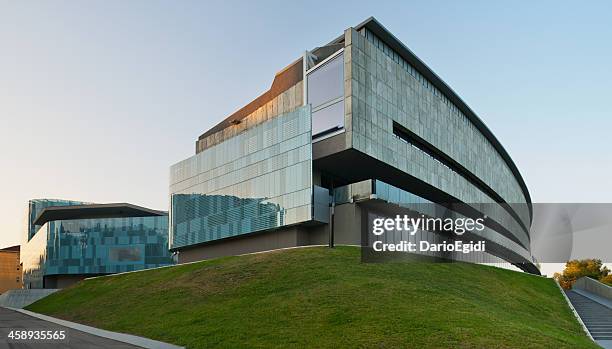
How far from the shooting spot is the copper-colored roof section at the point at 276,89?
51.6 m

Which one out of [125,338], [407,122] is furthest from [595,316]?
[125,338]

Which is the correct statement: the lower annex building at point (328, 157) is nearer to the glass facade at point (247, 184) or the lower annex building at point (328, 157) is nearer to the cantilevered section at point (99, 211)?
the glass facade at point (247, 184)

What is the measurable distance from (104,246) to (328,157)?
59.2 m

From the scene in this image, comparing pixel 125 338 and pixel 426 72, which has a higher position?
pixel 426 72

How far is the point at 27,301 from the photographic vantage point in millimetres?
64062

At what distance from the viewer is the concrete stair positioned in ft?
101

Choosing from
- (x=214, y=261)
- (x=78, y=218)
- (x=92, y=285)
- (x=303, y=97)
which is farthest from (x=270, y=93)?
(x=78, y=218)

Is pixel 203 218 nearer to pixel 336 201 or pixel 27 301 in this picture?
pixel 336 201

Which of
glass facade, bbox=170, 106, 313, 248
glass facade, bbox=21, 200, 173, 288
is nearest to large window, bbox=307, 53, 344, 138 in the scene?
glass facade, bbox=170, 106, 313, 248

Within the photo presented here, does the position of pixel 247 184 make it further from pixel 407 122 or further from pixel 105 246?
pixel 105 246

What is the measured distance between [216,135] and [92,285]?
20.4 m

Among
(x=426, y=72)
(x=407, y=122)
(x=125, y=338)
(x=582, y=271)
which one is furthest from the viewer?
(x=582, y=271)

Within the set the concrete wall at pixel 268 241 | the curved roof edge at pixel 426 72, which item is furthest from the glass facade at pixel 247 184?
the curved roof edge at pixel 426 72

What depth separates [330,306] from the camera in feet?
79.8
